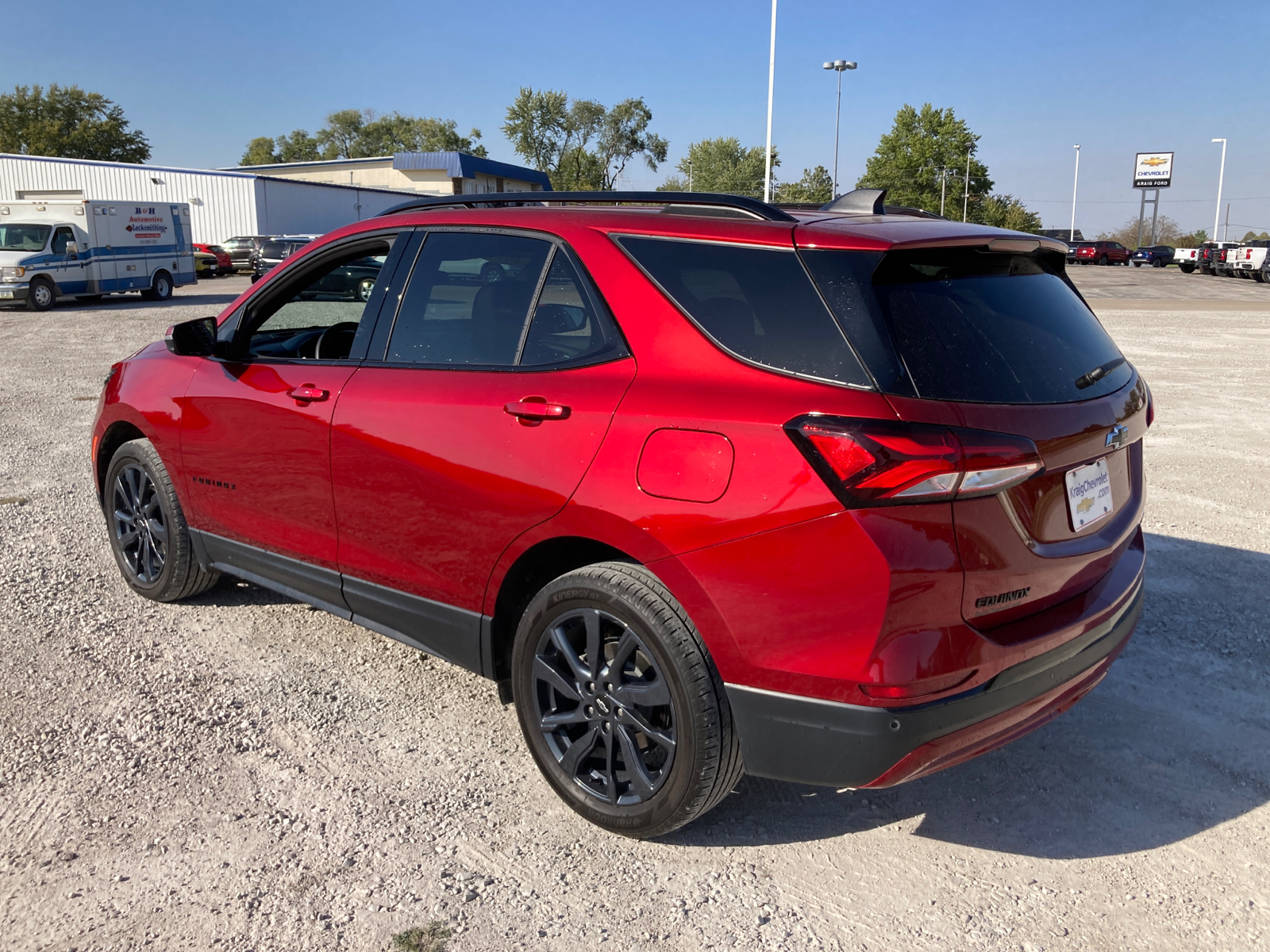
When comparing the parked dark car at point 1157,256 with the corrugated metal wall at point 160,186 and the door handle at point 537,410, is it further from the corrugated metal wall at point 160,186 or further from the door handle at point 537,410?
the door handle at point 537,410

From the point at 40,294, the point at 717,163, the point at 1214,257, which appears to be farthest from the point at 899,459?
the point at 717,163

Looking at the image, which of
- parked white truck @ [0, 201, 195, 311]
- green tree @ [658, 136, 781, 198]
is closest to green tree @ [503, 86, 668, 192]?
green tree @ [658, 136, 781, 198]

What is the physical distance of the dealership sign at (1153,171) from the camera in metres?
99.6

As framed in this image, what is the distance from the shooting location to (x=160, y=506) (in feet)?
14.7

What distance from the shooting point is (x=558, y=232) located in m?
3.10

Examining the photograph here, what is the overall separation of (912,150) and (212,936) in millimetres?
75029

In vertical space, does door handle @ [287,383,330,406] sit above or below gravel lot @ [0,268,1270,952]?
above

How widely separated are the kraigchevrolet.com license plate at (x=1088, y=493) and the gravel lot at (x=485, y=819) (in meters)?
0.96

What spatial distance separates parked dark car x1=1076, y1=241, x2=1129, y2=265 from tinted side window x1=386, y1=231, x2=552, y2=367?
211 ft

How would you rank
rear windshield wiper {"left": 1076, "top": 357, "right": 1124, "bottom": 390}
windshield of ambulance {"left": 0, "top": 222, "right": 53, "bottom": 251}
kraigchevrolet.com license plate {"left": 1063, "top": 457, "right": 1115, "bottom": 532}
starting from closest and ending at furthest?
kraigchevrolet.com license plate {"left": 1063, "top": 457, "right": 1115, "bottom": 532}, rear windshield wiper {"left": 1076, "top": 357, "right": 1124, "bottom": 390}, windshield of ambulance {"left": 0, "top": 222, "right": 53, "bottom": 251}

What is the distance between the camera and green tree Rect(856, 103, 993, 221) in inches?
2736

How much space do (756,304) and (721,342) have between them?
0.44 feet

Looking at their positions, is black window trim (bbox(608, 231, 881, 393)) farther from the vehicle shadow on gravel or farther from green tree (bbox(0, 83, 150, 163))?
green tree (bbox(0, 83, 150, 163))

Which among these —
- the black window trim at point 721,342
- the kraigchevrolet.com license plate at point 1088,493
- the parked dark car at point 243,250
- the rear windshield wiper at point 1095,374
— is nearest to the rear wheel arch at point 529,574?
the black window trim at point 721,342
